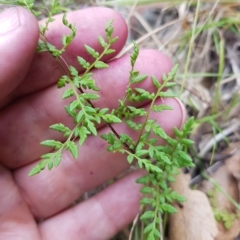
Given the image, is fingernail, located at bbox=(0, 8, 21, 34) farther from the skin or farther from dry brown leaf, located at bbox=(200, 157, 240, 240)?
dry brown leaf, located at bbox=(200, 157, 240, 240)

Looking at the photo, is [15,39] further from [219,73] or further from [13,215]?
[219,73]

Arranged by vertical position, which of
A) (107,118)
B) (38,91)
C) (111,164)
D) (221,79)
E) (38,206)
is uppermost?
(107,118)

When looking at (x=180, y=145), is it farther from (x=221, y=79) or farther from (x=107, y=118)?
(x=221, y=79)

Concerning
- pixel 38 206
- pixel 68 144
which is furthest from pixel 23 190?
pixel 68 144

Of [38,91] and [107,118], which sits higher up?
[107,118]

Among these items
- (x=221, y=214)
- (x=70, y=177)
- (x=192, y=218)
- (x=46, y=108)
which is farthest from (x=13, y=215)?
(x=221, y=214)

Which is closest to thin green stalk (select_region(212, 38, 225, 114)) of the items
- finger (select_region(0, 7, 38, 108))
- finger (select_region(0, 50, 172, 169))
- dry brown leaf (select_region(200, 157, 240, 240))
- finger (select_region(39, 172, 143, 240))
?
dry brown leaf (select_region(200, 157, 240, 240))

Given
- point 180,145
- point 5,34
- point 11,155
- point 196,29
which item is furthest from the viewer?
point 196,29

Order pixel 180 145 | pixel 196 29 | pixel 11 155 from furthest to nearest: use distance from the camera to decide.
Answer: pixel 196 29, pixel 11 155, pixel 180 145
